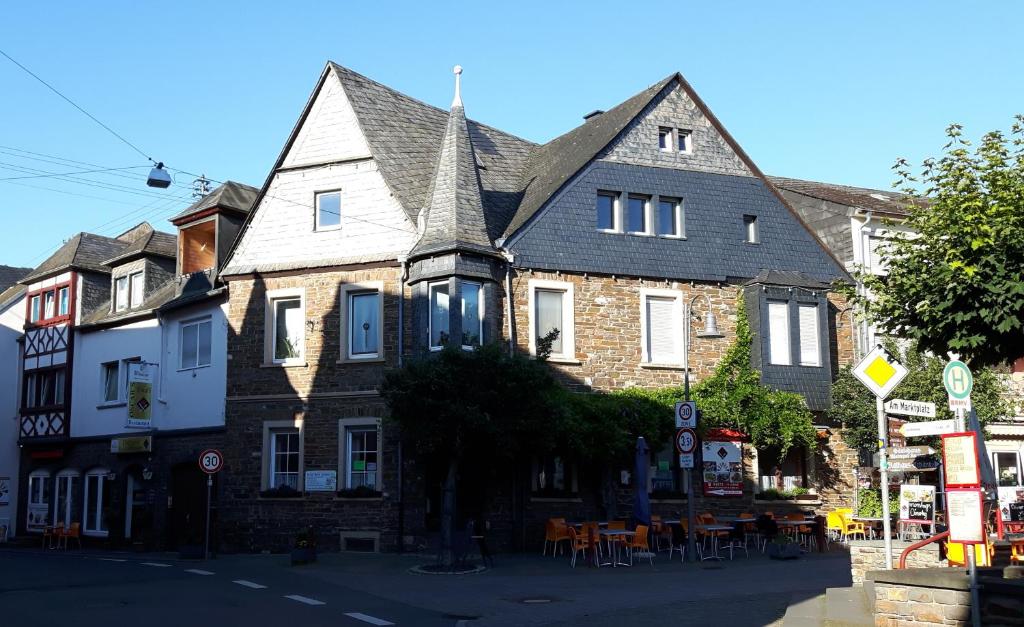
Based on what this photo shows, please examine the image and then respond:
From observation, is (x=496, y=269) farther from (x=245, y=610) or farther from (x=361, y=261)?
(x=245, y=610)

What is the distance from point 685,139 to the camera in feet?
91.8

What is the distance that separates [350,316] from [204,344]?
17.7 feet

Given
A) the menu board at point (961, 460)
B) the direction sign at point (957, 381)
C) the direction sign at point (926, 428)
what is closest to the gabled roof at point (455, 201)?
the direction sign at point (926, 428)

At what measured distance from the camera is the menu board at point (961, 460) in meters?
9.09

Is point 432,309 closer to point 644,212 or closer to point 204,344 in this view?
point 644,212

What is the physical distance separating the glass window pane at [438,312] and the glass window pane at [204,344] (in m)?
7.34

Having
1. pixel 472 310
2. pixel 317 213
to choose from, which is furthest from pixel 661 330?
pixel 317 213

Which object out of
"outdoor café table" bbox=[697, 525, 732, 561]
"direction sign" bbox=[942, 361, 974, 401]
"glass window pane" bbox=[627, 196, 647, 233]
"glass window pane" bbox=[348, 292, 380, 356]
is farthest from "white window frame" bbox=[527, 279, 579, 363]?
"direction sign" bbox=[942, 361, 974, 401]

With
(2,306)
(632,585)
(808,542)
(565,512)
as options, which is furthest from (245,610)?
(2,306)

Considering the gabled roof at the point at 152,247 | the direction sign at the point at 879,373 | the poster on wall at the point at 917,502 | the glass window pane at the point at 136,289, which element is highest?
the gabled roof at the point at 152,247

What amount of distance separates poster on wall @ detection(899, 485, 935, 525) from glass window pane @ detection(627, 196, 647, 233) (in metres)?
8.98

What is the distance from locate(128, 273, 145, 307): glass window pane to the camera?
1304 inches

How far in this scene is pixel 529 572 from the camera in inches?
786

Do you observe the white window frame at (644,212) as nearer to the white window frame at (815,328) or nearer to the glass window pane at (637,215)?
the glass window pane at (637,215)
